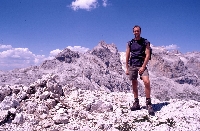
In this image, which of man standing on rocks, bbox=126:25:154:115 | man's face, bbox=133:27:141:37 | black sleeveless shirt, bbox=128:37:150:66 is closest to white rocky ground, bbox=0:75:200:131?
man standing on rocks, bbox=126:25:154:115

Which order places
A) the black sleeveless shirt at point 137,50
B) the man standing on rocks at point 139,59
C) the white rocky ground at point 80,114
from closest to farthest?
the white rocky ground at point 80,114 → the man standing on rocks at point 139,59 → the black sleeveless shirt at point 137,50

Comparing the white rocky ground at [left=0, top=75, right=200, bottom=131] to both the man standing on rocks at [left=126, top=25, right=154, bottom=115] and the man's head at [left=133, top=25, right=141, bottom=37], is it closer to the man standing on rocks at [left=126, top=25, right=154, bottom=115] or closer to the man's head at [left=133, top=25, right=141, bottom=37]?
the man standing on rocks at [left=126, top=25, right=154, bottom=115]

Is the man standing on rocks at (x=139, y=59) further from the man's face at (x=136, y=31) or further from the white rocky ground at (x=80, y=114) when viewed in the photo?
the white rocky ground at (x=80, y=114)

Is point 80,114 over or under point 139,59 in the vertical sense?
under

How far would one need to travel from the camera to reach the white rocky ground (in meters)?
9.62

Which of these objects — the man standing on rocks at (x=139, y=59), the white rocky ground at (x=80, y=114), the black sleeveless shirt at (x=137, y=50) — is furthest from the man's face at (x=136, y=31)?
the white rocky ground at (x=80, y=114)

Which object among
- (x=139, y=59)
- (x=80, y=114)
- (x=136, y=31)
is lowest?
(x=80, y=114)

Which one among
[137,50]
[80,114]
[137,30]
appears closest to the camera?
[137,30]

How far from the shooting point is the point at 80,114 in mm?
11094

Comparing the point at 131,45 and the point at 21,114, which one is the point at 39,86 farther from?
the point at 131,45

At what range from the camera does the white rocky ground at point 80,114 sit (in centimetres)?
962

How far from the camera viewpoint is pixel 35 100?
1259cm

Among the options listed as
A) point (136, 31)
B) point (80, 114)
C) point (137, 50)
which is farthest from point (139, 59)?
point (80, 114)

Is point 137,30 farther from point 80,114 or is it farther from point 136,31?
point 80,114
